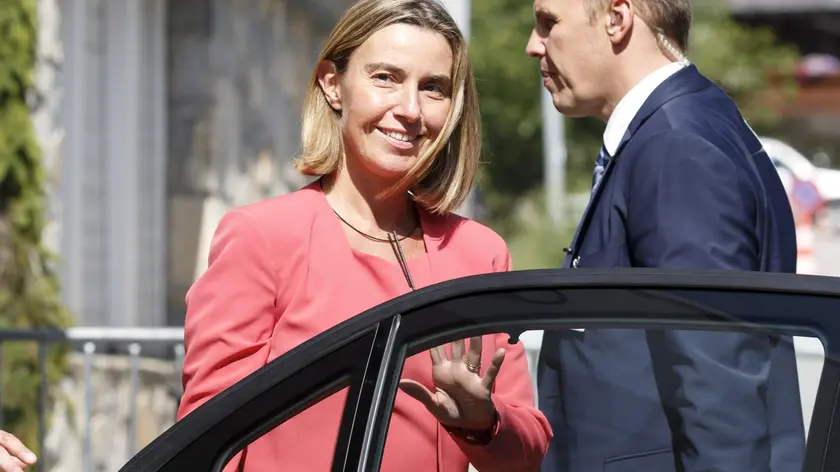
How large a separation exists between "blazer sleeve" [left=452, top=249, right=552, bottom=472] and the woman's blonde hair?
0.70 m

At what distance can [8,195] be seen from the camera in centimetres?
529

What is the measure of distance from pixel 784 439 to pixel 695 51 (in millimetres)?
23360

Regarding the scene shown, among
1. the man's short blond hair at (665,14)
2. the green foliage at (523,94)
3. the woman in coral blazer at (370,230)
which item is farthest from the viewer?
the green foliage at (523,94)

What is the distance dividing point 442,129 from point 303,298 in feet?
1.58

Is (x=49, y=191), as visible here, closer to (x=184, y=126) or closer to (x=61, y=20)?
(x=61, y=20)

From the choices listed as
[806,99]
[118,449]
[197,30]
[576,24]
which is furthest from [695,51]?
[576,24]

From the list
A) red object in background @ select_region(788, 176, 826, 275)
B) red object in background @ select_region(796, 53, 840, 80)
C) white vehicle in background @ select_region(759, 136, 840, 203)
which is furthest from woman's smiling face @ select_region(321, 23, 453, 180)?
red object in background @ select_region(796, 53, 840, 80)

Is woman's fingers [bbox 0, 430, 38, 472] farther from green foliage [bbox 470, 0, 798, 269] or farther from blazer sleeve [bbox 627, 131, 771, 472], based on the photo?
green foliage [bbox 470, 0, 798, 269]

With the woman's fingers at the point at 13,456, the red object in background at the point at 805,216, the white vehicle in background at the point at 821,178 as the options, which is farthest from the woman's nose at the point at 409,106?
the white vehicle in background at the point at 821,178

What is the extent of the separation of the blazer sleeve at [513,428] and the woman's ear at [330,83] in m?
0.88

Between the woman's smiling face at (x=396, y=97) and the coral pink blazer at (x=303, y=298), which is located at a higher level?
the woman's smiling face at (x=396, y=97)

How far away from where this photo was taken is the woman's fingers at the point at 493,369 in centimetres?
199

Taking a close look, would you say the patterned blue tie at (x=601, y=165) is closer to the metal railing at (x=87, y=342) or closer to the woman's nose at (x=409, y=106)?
the woman's nose at (x=409, y=106)

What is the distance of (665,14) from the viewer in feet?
9.52
